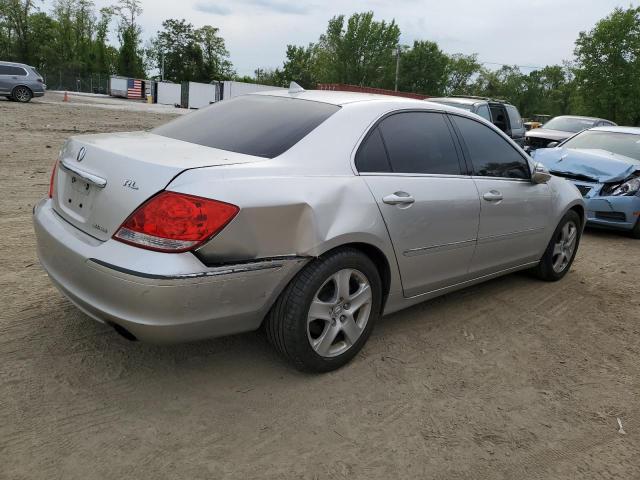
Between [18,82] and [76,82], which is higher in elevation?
[18,82]

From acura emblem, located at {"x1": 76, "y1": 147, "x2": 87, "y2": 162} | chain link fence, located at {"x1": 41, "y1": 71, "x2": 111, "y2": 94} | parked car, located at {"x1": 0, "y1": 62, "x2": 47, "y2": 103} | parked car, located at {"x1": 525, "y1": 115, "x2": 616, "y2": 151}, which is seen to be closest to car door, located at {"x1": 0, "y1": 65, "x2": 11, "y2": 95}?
parked car, located at {"x1": 0, "y1": 62, "x2": 47, "y2": 103}

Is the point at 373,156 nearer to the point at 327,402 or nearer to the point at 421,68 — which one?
the point at 327,402

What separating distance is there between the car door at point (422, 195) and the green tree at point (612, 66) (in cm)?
3615

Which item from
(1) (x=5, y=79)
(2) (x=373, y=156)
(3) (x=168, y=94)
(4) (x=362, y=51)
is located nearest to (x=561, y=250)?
(2) (x=373, y=156)

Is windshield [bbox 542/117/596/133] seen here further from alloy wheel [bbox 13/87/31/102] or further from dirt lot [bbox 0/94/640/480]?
alloy wheel [bbox 13/87/31/102]

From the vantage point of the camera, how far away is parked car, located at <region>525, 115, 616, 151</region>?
13453 millimetres

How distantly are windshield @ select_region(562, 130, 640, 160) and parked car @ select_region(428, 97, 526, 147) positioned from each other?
316 cm

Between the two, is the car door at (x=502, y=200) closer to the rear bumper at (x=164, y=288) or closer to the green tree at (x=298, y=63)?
the rear bumper at (x=164, y=288)

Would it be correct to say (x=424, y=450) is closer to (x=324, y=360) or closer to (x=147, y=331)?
(x=324, y=360)

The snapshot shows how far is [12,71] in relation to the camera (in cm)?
2303

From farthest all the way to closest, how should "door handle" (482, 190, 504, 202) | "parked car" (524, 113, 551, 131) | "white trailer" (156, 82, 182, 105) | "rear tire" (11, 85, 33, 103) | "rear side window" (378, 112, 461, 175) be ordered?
"white trailer" (156, 82, 182, 105) → "rear tire" (11, 85, 33, 103) → "parked car" (524, 113, 551, 131) → "door handle" (482, 190, 504, 202) → "rear side window" (378, 112, 461, 175)

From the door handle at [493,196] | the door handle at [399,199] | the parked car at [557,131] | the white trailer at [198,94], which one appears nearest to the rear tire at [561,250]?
the door handle at [493,196]

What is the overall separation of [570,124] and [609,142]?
7.04 metres

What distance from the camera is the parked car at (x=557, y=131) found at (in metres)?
13.5
